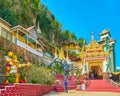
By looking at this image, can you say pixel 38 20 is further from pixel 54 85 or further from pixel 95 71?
pixel 54 85

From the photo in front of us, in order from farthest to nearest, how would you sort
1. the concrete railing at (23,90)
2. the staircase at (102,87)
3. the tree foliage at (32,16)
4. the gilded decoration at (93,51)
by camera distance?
the gilded decoration at (93,51) < the tree foliage at (32,16) < the staircase at (102,87) < the concrete railing at (23,90)

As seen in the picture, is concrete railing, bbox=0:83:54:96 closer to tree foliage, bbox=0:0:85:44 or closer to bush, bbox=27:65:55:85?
bush, bbox=27:65:55:85

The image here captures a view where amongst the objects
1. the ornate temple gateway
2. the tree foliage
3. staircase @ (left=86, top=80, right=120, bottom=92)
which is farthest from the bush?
the ornate temple gateway

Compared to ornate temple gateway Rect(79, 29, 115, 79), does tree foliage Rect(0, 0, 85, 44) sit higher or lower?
higher

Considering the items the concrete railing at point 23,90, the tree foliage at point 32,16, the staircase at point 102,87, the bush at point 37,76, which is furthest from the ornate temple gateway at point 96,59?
the concrete railing at point 23,90

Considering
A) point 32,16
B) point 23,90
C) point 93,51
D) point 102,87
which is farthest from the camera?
point 32,16

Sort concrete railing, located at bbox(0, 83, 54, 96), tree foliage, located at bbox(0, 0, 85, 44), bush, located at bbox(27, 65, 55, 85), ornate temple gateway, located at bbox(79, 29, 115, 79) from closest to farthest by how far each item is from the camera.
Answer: concrete railing, located at bbox(0, 83, 54, 96)
bush, located at bbox(27, 65, 55, 85)
tree foliage, located at bbox(0, 0, 85, 44)
ornate temple gateway, located at bbox(79, 29, 115, 79)

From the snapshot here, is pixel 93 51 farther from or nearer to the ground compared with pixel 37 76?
farther from the ground

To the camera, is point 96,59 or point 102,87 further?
point 96,59

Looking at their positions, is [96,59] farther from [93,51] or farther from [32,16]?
[32,16]

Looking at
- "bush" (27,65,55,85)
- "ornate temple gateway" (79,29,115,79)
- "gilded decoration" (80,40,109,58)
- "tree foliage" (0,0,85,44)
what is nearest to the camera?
"bush" (27,65,55,85)

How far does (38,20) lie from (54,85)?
30078mm

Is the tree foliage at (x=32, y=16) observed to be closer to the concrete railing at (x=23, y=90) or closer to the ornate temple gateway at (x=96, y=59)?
the ornate temple gateway at (x=96, y=59)

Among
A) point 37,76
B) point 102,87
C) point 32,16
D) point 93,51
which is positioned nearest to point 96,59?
point 93,51
